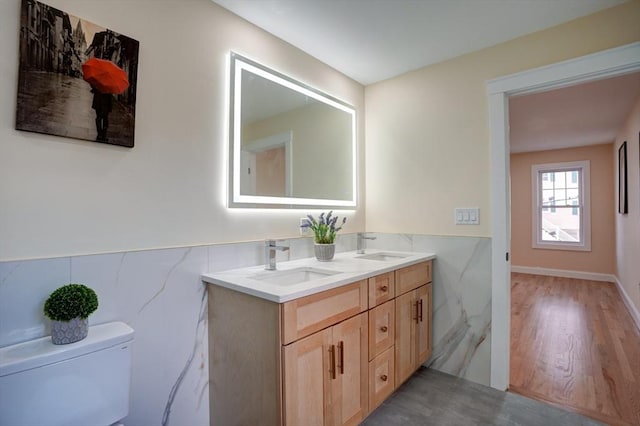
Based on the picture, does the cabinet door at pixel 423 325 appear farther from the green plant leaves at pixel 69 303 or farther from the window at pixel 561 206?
the window at pixel 561 206

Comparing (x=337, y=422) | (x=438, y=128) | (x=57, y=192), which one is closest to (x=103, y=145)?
(x=57, y=192)

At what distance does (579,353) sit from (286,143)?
115 inches

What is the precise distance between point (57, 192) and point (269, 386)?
1.12 meters

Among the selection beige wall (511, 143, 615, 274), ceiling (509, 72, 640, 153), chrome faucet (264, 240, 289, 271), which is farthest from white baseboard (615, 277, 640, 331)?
chrome faucet (264, 240, 289, 271)

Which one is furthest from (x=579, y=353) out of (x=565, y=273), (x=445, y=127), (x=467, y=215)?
(x=565, y=273)

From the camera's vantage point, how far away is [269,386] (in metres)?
1.28

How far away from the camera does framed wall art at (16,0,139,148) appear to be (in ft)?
3.72

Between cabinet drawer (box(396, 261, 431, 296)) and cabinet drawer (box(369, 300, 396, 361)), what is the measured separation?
143mm

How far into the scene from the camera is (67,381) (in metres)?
1.04

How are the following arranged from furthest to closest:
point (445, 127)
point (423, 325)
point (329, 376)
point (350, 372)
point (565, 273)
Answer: point (565, 273) → point (445, 127) → point (423, 325) → point (350, 372) → point (329, 376)

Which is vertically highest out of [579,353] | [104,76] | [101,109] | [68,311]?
[104,76]

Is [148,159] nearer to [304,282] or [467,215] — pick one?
[304,282]

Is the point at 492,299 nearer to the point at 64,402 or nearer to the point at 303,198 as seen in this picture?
the point at 303,198

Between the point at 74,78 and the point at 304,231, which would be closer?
the point at 74,78
